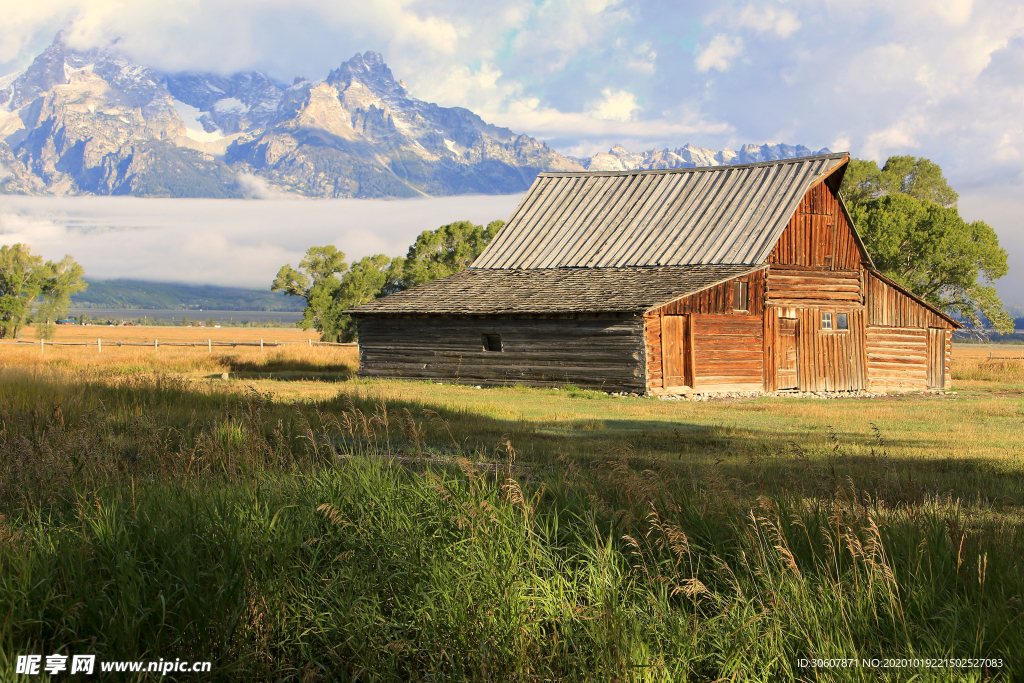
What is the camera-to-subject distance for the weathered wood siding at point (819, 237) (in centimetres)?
2820

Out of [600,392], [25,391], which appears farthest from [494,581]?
[600,392]

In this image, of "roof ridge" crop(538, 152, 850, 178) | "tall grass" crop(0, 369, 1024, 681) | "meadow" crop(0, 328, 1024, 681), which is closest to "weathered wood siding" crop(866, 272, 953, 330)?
"roof ridge" crop(538, 152, 850, 178)

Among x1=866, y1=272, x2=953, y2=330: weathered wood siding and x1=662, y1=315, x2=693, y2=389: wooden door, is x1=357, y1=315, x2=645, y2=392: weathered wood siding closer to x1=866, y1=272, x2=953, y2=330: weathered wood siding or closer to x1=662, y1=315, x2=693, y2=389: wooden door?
x1=662, y1=315, x2=693, y2=389: wooden door

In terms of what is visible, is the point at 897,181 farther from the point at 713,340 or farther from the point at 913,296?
the point at 713,340

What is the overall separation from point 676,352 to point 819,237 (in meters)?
7.92

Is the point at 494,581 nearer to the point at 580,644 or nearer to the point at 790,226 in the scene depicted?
the point at 580,644

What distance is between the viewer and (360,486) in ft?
19.1

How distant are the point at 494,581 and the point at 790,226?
26045 mm

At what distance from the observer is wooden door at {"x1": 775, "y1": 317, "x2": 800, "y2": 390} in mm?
27484

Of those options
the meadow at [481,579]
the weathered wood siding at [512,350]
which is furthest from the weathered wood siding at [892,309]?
the meadow at [481,579]

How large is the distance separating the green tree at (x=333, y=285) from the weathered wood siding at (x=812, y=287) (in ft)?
146

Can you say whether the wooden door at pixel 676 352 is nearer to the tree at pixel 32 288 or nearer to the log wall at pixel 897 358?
the log wall at pixel 897 358

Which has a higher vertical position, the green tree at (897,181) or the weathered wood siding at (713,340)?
the green tree at (897,181)

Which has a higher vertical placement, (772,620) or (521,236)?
(521,236)
